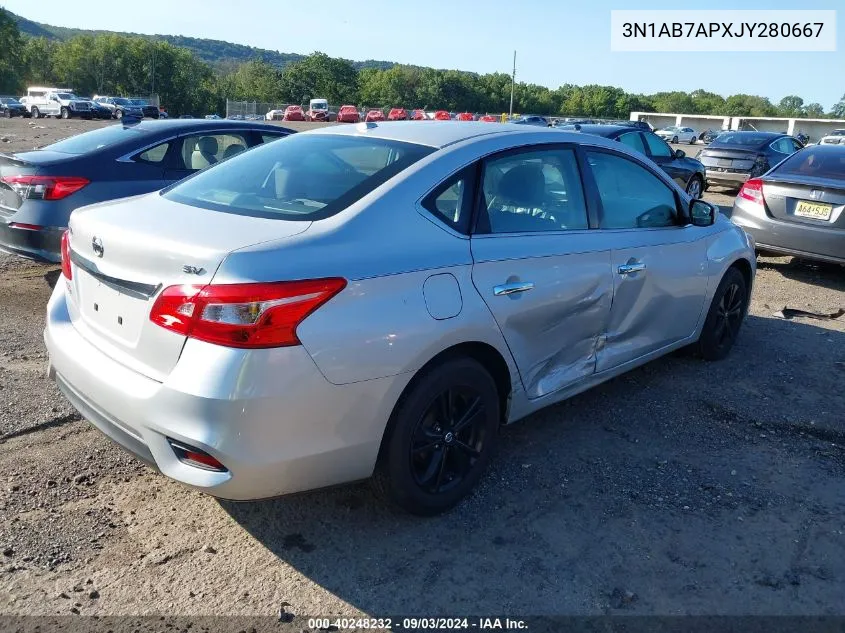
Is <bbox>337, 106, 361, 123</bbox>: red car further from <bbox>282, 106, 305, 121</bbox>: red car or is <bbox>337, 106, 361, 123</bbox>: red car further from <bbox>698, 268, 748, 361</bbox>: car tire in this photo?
<bbox>698, 268, 748, 361</bbox>: car tire

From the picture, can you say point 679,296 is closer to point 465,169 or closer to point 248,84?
point 465,169

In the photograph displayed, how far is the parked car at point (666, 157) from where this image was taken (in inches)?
479

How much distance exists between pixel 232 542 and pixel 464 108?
125324mm

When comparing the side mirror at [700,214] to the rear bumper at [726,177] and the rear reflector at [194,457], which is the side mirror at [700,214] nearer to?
the rear reflector at [194,457]

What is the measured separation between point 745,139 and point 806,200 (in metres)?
9.72

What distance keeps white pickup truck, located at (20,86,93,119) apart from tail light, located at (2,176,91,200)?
2253 inches

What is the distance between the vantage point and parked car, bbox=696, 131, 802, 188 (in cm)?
1511

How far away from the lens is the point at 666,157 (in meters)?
13.3

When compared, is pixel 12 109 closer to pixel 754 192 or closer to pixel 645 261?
pixel 754 192

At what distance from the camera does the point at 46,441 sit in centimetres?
364

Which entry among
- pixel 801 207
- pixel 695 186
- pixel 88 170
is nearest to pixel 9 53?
pixel 695 186

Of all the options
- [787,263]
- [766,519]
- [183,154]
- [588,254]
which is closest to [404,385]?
[588,254]

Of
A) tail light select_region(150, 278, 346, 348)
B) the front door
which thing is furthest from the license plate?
tail light select_region(150, 278, 346, 348)

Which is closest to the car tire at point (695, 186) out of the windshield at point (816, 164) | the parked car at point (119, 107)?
the windshield at point (816, 164)
